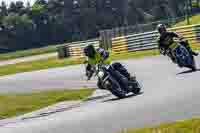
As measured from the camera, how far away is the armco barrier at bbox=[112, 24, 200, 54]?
33.1 meters

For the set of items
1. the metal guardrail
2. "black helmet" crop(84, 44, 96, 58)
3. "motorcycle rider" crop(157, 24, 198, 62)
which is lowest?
the metal guardrail

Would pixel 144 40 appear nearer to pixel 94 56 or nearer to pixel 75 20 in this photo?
pixel 94 56

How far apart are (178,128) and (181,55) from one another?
426 inches

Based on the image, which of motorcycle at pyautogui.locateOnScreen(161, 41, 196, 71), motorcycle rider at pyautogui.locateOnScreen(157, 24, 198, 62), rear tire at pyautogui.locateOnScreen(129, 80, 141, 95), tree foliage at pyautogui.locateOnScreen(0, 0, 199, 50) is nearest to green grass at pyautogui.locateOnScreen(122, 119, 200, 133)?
rear tire at pyautogui.locateOnScreen(129, 80, 141, 95)

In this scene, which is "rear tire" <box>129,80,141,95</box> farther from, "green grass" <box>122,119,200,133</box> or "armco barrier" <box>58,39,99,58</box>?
"armco barrier" <box>58,39,99,58</box>

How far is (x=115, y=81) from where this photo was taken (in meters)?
17.8

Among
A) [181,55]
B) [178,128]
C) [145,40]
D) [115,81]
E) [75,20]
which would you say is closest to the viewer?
[178,128]

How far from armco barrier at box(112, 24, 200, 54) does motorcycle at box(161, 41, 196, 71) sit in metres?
11.6

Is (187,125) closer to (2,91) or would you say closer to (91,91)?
(91,91)

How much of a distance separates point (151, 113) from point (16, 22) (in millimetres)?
99877

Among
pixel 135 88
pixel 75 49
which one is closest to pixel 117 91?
pixel 135 88

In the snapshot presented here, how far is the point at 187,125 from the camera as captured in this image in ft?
31.8

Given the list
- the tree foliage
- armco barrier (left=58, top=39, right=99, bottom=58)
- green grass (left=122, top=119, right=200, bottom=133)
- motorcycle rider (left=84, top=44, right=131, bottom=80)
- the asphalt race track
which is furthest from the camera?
the tree foliage

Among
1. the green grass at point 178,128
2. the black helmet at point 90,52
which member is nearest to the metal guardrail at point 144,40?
the black helmet at point 90,52
